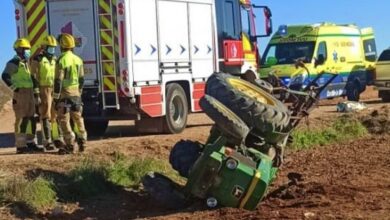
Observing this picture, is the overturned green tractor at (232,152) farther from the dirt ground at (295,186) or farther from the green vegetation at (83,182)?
the green vegetation at (83,182)

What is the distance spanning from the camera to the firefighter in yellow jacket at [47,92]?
40.7 ft

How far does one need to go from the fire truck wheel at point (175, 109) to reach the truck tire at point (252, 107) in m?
6.41

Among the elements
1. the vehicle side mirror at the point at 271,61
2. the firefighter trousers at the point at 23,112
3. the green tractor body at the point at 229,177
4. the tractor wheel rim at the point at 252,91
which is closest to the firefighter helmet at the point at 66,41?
the firefighter trousers at the point at 23,112

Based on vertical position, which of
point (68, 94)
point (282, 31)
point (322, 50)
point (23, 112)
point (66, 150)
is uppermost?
point (282, 31)

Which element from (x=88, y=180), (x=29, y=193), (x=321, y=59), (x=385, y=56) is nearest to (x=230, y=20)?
(x=321, y=59)

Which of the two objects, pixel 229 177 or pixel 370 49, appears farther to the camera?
pixel 370 49

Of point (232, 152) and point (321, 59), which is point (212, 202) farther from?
point (321, 59)

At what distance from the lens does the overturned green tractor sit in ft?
25.9

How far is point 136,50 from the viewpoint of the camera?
14133 millimetres

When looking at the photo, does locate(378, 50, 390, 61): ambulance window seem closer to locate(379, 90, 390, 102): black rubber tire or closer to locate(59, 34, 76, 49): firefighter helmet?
locate(379, 90, 390, 102): black rubber tire

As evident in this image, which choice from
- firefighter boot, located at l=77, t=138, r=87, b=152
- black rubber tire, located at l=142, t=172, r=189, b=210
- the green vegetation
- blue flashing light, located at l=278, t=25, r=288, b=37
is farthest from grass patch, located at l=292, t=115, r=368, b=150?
blue flashing light, located at l=278, t=25, r=288, b=37

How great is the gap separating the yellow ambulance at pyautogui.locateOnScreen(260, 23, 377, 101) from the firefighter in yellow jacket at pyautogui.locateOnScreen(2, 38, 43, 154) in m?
10.4

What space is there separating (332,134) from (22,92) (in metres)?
6.57

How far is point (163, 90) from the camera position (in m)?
14.9
